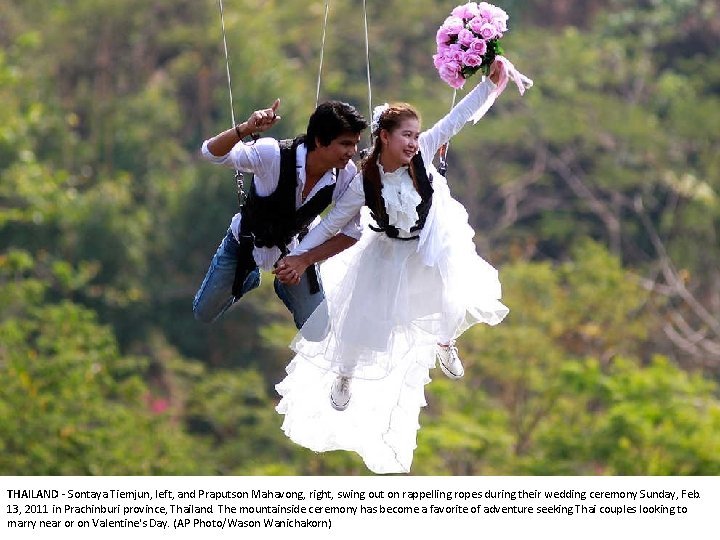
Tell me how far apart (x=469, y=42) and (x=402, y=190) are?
1.71ft

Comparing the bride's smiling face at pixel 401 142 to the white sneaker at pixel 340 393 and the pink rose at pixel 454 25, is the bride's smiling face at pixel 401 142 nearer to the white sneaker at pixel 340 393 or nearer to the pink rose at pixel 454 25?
the pink rose at pixel 454 25

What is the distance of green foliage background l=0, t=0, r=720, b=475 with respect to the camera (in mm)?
13172

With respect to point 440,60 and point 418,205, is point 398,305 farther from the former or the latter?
point 440,60

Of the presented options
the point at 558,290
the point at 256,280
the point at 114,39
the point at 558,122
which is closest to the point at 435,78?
the point at 558,122

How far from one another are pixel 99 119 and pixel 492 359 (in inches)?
282

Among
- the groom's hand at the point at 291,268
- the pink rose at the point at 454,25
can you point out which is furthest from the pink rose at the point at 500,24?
the groom's hand at the point at 291,268

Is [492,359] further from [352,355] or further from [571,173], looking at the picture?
[352,355]

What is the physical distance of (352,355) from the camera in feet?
19.5

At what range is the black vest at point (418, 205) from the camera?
5.59 metres

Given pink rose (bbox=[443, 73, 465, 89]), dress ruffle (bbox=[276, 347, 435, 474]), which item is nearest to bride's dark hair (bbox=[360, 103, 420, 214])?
pink rose (bbox=[443, 73, 465, 89])

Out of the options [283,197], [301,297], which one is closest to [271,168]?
[283,197]

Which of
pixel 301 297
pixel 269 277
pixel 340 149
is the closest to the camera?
pixel 340 149

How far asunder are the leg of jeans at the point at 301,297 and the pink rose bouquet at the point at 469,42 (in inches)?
31.1

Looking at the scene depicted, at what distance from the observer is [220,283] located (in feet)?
19.2
